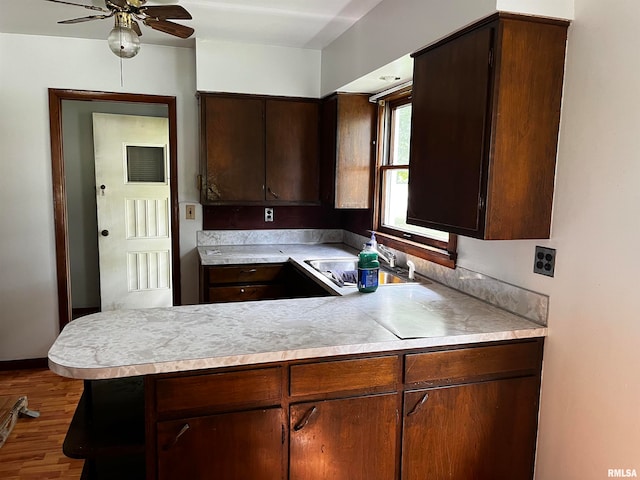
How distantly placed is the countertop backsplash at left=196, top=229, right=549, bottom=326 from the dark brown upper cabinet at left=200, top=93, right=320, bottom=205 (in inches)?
14.3

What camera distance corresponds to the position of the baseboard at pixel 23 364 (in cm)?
347

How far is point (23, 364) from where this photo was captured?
350 cm

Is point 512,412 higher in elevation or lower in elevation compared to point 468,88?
lower

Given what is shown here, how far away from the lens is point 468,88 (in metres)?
1.80

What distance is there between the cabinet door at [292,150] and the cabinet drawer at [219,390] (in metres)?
2.13

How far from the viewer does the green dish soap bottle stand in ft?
7.62

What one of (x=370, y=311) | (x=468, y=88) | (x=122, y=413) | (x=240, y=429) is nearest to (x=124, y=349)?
(x=122, y=413)

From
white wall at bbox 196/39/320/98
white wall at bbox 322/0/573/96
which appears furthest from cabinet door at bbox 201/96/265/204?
white wall at bbox 322/0/573/96

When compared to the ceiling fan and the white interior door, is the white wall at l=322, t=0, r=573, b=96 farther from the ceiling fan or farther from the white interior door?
the white interior door

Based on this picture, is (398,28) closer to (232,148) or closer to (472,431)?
(232,148)

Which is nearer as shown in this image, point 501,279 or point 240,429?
point 240,429

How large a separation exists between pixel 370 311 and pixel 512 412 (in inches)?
26.6

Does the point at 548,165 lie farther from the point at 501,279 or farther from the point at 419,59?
the point at 419,59

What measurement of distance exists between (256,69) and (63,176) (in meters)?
1.60
